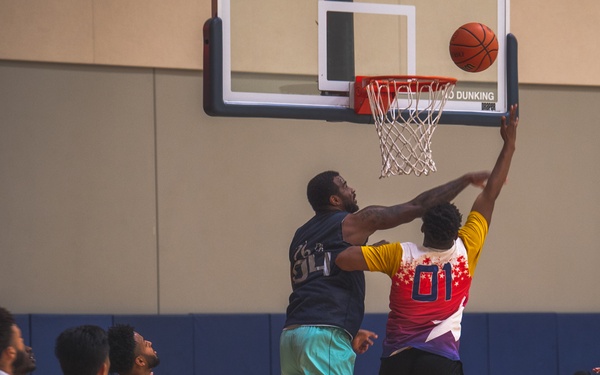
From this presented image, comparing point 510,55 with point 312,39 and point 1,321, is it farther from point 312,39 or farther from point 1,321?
point 1,321

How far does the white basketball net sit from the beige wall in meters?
2.43

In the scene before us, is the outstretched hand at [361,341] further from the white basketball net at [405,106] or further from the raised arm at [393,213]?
the white basketball net at [405,106]

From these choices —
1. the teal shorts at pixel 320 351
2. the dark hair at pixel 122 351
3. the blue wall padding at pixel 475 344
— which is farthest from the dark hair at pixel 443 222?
the blue wall padding at pixel 475 344

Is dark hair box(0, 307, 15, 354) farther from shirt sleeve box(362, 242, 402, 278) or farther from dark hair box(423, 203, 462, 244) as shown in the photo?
dark hair box(423, 203, 462, 244)

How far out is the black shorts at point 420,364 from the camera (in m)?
5.83

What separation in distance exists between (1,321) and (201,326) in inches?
179

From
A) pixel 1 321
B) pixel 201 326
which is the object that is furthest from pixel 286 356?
pixel 201 326

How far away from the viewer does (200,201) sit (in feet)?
29.9

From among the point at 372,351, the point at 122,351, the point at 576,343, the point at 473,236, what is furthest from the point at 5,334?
the point at 576,343

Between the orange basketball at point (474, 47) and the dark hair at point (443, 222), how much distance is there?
1.62m

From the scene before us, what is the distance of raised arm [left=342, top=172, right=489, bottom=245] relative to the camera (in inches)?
238

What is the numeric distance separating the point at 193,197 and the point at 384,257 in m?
3.50

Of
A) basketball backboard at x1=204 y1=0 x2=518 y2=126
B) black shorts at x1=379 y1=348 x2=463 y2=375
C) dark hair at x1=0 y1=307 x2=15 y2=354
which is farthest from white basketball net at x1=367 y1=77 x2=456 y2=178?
dark hair at x1=0 y1=307 x2=15 y2=354

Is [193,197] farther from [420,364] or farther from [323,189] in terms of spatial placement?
[420,364]
